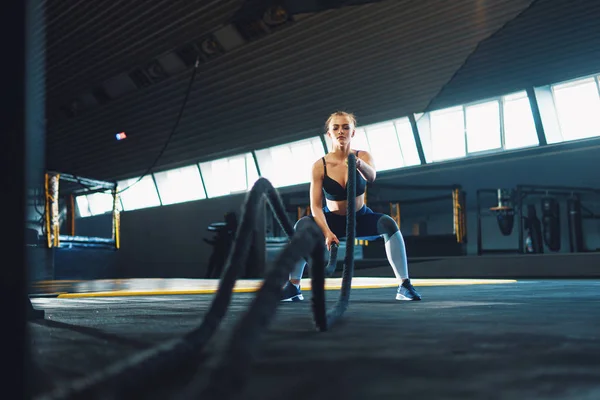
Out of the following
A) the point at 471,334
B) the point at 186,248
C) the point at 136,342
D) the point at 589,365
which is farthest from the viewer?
the point at 186,248

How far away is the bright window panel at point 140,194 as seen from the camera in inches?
584

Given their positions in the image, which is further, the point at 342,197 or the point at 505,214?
the point at 505,214

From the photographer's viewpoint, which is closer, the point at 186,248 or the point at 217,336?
the point at 217,336

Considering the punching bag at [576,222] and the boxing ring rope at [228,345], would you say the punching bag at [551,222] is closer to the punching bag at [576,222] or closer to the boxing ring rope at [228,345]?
the punching bag at [576,222]

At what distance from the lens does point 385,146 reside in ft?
37.2

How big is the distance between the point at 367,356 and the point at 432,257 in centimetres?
752

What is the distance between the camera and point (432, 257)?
8633mm

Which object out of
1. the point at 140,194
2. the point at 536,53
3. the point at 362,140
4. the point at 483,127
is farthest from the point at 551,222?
the point at 140,194

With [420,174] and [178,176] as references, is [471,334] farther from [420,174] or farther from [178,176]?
[178,176]

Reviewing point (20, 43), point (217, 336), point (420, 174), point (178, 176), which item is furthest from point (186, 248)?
point (20, 43)

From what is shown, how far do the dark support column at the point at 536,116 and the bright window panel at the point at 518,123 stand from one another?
0.29 ft

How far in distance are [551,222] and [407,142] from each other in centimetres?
313

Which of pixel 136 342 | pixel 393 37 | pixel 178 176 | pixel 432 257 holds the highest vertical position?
pixel 393 37

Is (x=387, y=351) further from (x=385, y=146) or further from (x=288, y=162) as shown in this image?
(x=288, y=162)
